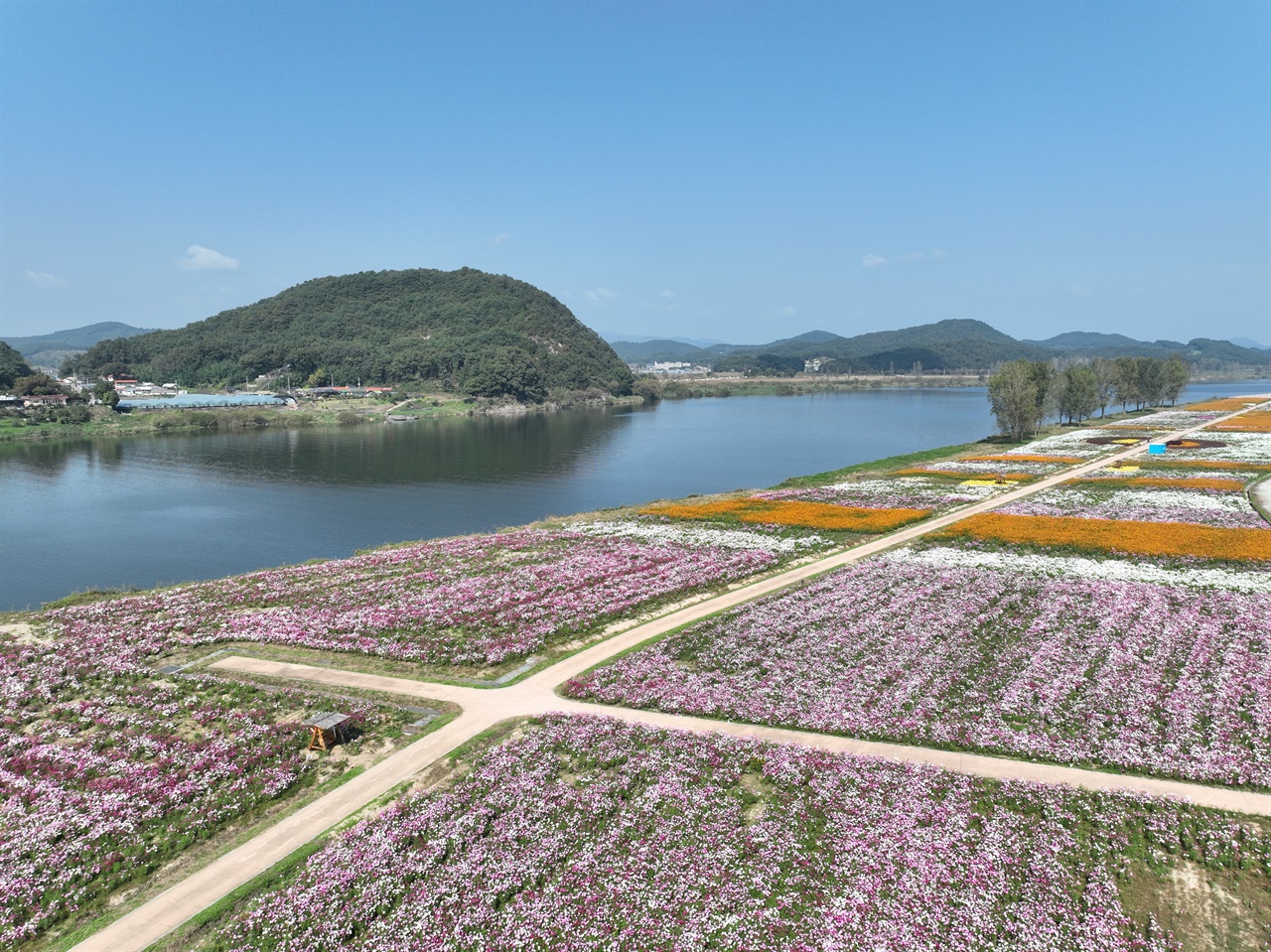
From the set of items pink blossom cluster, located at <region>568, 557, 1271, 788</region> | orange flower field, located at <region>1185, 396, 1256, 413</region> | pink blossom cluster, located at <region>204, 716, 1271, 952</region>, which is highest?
orange flower field, located at <region>1185, 396, 1256, 413</region>

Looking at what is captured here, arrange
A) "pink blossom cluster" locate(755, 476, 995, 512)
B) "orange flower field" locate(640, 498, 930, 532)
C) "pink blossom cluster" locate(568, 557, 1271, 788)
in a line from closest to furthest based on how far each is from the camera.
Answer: "pink blossom cluster" locate(568, 557, 1271, 788)
"orange flower field" locate(640, 498, 930, 532)
"pink blossom cluster" locate(755, 476, 995, 512)

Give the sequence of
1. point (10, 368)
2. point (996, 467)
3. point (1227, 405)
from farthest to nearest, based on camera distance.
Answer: point (10, 368)
point (1227, 405)
point (996, 467)

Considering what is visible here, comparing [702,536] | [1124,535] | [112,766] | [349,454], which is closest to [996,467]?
[1124,535]

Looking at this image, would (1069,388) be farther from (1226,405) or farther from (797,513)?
(797,513)

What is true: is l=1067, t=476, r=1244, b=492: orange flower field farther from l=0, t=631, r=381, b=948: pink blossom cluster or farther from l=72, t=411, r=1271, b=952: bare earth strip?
l=0, t=631, r=381, b=948: pink blossom cluster

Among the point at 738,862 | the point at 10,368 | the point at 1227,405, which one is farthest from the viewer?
the point at 10,368

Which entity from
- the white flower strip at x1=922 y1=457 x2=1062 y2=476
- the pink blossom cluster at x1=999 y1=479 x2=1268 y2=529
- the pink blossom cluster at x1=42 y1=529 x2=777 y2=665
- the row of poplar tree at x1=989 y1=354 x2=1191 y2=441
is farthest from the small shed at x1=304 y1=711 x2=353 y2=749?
the row of poplar tree at x1=989 y1=354 x2=1191 y2=441
